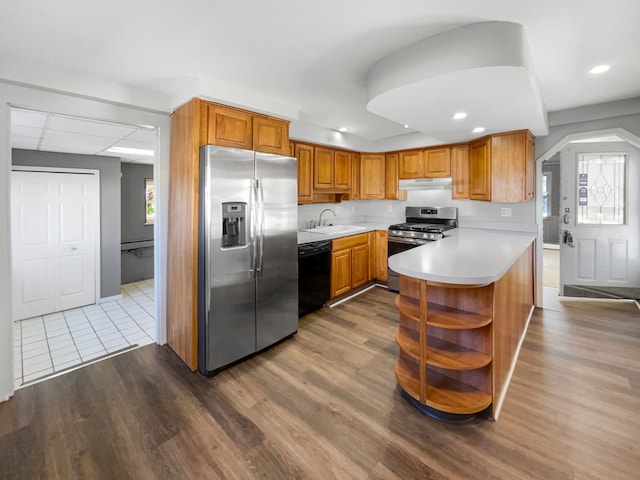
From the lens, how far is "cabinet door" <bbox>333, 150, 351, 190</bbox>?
4547 mm

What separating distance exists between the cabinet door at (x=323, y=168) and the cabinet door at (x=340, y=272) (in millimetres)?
993

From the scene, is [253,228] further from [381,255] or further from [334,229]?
[381,255]

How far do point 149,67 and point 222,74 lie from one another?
0.52m

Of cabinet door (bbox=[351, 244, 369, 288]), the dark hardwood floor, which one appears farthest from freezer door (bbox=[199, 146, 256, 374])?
cabinet door (bbox=[351, 244, 369, 288])

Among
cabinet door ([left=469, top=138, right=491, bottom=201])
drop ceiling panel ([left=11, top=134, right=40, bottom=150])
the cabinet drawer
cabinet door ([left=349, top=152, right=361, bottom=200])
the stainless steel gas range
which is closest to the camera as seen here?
drop ceiling panel ([left=11, top=134, right=40, bottom=150])

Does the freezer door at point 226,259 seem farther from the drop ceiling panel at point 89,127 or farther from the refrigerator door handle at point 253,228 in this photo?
the drop ceiling panel at point 89,127

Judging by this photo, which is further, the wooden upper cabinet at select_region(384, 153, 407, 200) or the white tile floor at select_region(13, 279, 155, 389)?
the wooden upper cabinet at select_region(384, 153, 407, 200)

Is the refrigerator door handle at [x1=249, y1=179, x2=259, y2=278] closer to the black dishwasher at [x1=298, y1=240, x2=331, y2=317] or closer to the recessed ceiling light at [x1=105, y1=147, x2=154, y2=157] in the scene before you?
the black dishwasher at [x1=298, y1=240, x2=331, y2=317]

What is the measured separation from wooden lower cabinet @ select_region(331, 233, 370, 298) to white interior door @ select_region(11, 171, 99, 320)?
368 centimetres

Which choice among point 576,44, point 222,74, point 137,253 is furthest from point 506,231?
point 137,253

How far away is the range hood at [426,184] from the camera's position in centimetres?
435

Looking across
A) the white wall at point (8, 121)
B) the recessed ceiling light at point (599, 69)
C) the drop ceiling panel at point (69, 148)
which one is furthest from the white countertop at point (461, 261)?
the drop ceiling panel at point (69, 148)

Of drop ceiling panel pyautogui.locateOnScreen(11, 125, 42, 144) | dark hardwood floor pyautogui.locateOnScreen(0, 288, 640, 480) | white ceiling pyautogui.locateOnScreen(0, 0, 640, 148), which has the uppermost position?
white ceiling pyautogui.locateOnScreen(0, 0, 640, 148)

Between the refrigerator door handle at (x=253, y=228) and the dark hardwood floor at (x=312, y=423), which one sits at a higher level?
the refrigerator door handle at (x=253, y=228)
